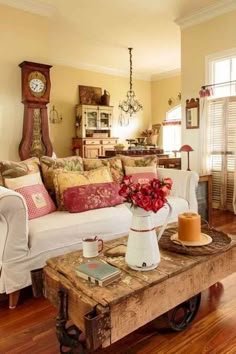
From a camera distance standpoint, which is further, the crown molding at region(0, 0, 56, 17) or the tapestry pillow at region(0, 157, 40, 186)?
the crown molding at region(0, 0, 56, 17)

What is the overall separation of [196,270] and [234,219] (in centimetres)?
284

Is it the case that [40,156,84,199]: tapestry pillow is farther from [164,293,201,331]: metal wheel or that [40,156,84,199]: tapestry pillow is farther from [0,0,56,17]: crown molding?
[0,0,56,17]: crown molding

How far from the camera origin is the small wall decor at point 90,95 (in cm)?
744

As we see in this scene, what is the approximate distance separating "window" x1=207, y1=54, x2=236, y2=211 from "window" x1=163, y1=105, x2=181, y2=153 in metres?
3.38

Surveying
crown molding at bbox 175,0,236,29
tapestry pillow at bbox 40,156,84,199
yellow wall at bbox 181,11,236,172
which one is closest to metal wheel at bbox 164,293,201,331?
tapestry pillow at bbox 40,156,84,199

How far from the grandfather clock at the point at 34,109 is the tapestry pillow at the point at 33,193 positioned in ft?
6.13

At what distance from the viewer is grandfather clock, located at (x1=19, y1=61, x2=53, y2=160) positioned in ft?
13.9

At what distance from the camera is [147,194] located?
141 cm

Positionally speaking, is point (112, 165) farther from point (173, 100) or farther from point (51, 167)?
point (173, 100)

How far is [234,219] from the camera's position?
414 cm

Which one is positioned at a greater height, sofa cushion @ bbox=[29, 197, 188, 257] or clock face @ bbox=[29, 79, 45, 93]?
clock face @ bbox=[29, 79, 45, 93]

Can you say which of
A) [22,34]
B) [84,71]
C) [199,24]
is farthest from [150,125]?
[22,34]

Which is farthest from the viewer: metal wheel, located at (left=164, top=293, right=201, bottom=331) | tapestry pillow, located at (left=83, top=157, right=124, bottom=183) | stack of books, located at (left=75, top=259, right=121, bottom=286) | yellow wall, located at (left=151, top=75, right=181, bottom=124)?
yellow wall, located at (left=151, top=75, right=181, bottom=124)

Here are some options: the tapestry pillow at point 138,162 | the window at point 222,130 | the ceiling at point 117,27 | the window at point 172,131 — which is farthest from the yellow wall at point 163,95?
the tapestry pillow at point 138,162
